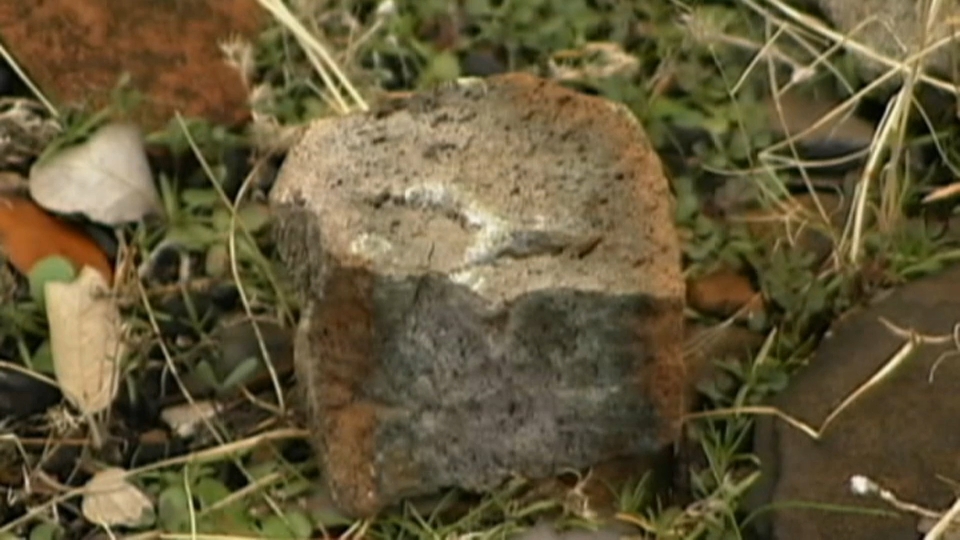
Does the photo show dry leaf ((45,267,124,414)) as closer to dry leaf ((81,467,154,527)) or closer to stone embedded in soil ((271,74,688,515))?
dry leaf ((81,467,154,527))

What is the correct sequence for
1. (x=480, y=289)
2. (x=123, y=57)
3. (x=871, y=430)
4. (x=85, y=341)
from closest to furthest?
(x=480, y=289), (x=871, y=430), (x=85, y=341), (x=123, y=57)

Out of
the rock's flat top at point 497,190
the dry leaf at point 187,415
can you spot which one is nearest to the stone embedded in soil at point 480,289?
the rock's flat top at point 497,190

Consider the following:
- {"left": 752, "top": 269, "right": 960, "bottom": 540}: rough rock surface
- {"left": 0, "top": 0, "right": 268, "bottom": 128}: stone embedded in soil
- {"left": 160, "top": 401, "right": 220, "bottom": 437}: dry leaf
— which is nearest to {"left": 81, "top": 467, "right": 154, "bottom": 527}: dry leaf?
{"left": 160, "top": 401, "right": 220, "bottom": 437}: dry leaf

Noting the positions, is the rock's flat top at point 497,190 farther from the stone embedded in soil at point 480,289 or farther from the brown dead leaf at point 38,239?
the brown dead leaf at point 38,239

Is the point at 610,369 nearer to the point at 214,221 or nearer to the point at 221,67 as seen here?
the point at 214,221

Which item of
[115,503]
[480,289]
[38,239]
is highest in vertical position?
[480,289]

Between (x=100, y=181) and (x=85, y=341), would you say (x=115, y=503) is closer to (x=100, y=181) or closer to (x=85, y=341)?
(x=85, y=341)

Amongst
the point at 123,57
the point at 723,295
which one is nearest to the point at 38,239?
the point at 123,57
